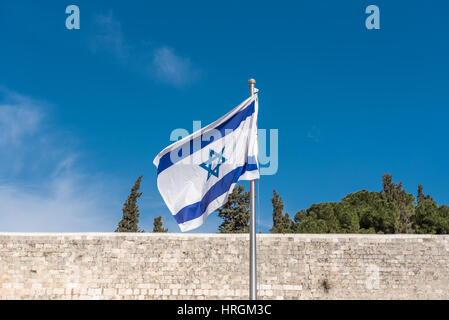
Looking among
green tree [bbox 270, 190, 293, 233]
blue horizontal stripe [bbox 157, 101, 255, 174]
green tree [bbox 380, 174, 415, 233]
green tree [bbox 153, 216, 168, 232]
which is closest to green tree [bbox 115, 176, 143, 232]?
green tree [bbox 153, 216, 168, 232]

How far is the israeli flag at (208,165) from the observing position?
5.17m

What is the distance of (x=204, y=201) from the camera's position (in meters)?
5.21

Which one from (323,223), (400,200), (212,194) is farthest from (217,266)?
(400,200)

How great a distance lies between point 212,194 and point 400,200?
104ft

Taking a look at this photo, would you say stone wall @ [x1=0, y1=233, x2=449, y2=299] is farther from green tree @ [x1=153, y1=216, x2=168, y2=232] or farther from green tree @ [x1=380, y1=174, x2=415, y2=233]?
green tree @ [x1=153, y1=216, x2=168, y2=232]

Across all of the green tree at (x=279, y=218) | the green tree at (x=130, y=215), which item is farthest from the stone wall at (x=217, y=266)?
the green tree at (x=279, y=218)

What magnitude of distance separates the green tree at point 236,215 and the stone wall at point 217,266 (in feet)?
61.1

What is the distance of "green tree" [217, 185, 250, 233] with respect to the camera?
3144 centimetres

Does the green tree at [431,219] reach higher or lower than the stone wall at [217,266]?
higher

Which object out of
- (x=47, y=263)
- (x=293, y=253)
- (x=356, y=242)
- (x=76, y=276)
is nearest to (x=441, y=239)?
(x=356, y=242)

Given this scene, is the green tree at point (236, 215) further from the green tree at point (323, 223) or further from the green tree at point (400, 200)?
the green tree at point (400, 200)

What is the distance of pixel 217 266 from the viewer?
12.5m
